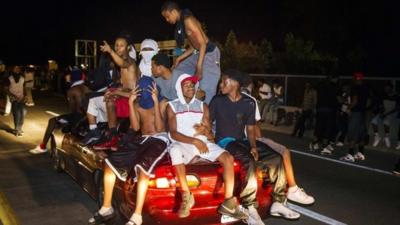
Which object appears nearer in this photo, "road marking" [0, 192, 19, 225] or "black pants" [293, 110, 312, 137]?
"road marking" [0, 192, 19, 225]

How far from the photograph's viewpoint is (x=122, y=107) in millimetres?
6348

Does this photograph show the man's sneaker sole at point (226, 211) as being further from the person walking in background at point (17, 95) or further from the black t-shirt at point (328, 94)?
the person walking in background at point (17, 95)

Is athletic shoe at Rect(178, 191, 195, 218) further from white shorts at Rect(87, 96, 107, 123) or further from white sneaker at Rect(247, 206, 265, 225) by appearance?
white shorts at Rect(87, 96, 107, 123)

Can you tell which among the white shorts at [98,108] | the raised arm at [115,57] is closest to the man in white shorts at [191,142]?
the raised arm at [115,57]

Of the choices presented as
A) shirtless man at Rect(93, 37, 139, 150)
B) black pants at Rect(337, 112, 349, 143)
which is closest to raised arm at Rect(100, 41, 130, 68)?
shirtless man at Rect(93, 37, 139, 150)

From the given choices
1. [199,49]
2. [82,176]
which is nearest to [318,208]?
[199,49]

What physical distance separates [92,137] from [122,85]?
884mm

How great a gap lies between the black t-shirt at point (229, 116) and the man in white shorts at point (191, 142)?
0.51 feet

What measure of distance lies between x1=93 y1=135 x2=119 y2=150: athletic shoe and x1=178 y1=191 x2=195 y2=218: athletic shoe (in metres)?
1.38

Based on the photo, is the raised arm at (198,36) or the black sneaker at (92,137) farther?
the black sneaker at (92,137)

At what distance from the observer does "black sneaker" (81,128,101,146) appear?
621 cm

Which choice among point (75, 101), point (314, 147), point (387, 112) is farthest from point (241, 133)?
point (387, 112)

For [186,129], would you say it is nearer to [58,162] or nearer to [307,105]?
[58,162]

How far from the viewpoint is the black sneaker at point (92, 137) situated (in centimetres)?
621
